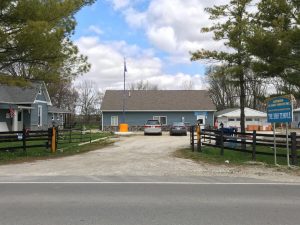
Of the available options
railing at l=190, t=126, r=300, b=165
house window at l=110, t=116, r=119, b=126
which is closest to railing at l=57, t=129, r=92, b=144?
railing at l=190, t=126, r=300, b=165

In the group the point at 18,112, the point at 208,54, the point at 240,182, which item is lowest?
the point at 240,182

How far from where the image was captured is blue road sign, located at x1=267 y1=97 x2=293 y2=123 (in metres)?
16.1

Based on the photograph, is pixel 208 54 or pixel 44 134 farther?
pixel 208 54

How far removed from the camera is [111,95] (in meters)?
60.8
